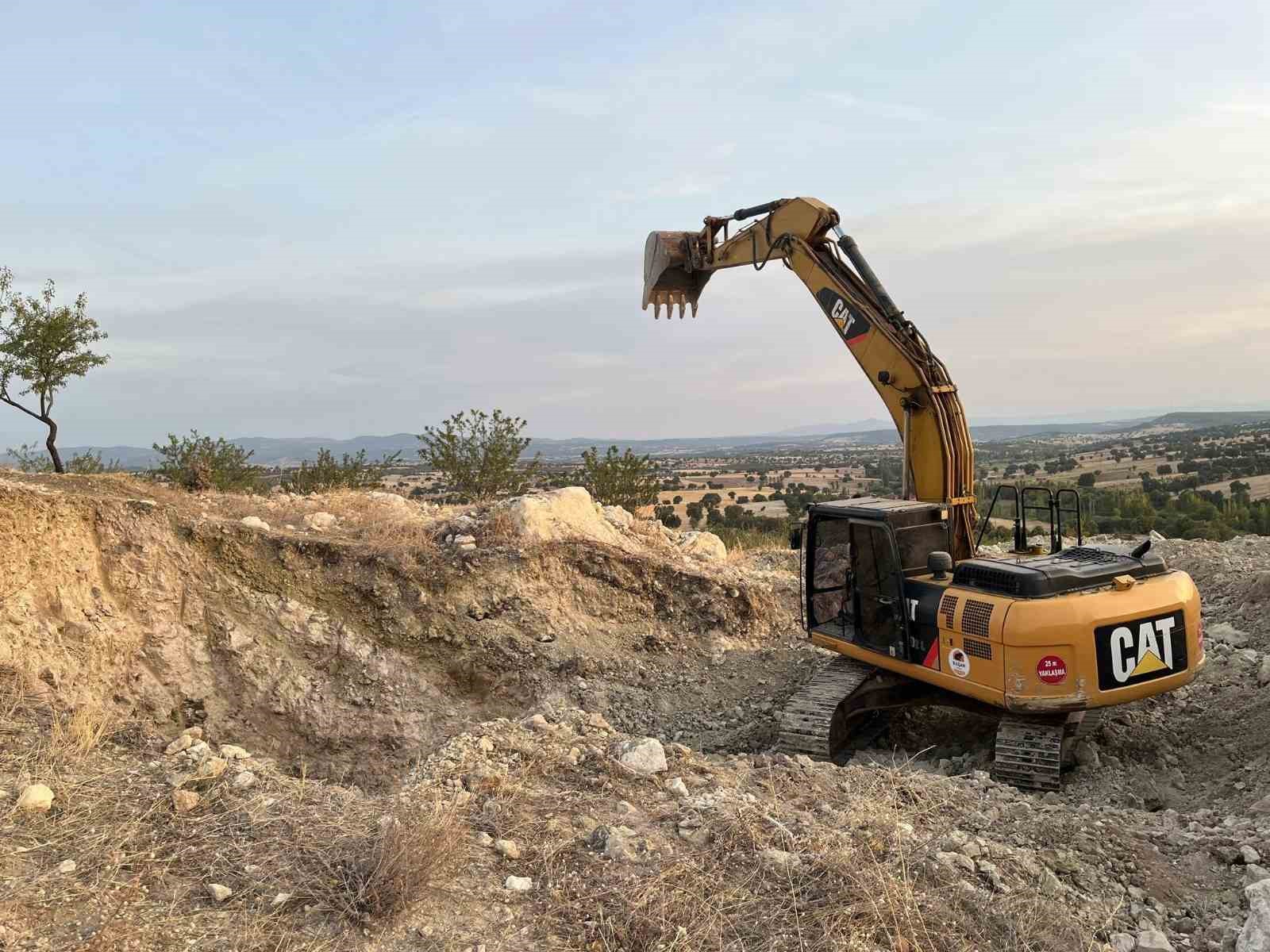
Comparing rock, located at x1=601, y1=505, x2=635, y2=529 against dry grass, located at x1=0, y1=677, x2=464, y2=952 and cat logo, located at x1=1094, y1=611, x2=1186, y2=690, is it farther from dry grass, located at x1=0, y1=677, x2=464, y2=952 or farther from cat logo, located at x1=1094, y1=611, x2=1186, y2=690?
dry grass, located at x1=0, y1=677, x2=464, y2=952

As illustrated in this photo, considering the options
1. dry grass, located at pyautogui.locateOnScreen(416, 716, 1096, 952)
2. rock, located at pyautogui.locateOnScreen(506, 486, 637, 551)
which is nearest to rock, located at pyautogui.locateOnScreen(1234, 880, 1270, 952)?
dry grass, located at pyautogui.locateOnScreen(416, 716, 1096, 952)

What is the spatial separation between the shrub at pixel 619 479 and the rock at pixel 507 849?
14.7m

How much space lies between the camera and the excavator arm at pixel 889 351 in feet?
25.2

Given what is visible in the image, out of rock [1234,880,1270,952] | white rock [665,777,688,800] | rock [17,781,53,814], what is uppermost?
rock [17,781,53,814]

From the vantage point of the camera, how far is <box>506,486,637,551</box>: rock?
416 inches

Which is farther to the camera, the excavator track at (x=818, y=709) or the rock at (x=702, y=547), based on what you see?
the rock at (x=702, y=547)

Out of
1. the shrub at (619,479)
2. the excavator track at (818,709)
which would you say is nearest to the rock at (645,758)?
the excavator track at (818,709)

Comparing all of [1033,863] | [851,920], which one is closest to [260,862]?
[851,920]

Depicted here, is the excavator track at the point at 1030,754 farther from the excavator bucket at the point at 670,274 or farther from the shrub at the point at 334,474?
the shrub at the point at 334,474

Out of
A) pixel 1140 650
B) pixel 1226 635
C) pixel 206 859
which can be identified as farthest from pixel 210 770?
pixel 1226 635

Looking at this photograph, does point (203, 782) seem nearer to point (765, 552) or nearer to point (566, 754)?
point (566, 754)

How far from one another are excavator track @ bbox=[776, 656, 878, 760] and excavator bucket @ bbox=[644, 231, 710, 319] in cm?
458

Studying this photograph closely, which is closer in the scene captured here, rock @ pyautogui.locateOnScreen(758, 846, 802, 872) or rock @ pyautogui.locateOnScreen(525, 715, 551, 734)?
rock @ pyautogui.locateOnScreen(758, 846, 802, 872)

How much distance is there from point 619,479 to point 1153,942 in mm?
15935
